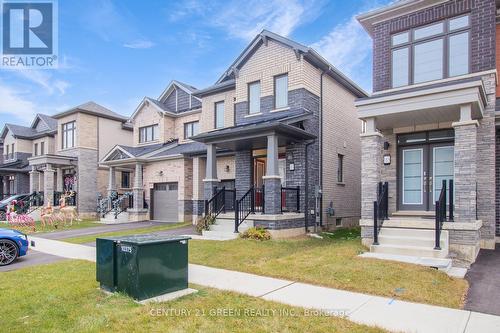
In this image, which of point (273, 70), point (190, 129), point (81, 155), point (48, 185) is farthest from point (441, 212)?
point (48, 185)

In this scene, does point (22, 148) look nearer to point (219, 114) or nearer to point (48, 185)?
point (48, 185)


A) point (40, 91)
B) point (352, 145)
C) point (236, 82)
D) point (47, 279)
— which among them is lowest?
point (47, 279)

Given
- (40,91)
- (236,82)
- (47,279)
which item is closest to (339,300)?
(47,279)

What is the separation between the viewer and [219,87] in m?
17.6

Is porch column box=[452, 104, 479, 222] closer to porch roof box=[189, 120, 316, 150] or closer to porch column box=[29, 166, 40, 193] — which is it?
porch roof box=[189, 120, 316, 150]

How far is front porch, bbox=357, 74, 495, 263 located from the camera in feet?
28.0

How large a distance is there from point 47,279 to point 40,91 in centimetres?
2297

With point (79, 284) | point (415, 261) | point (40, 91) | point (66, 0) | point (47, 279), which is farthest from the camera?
point (40, 91)

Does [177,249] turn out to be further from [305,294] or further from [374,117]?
[374,117]

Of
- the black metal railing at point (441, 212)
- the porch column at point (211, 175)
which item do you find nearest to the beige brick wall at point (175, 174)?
the porch column at point (211, 175)

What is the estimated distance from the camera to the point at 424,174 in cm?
1083

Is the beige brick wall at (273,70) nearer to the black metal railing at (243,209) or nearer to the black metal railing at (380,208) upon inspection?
the black metal railing at (243,209)

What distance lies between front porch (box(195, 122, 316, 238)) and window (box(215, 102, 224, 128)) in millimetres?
3341

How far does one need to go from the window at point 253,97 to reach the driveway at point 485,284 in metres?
9.77
